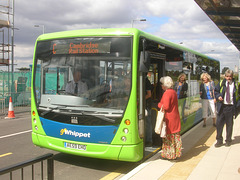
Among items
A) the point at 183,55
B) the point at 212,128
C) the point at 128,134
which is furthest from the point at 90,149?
the point at 212,128

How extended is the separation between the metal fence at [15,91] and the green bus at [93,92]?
32.8ft

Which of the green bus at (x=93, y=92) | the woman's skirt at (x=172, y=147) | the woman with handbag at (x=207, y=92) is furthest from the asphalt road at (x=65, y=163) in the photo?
the woman with handbag at (x=207, y=92)

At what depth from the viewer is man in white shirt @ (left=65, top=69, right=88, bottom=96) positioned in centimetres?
524

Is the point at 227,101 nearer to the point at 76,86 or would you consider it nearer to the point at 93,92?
the point at 93,92

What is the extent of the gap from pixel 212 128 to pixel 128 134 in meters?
5.33

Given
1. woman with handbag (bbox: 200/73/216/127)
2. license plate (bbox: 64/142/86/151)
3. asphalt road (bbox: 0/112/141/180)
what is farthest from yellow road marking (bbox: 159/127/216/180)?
woman with handbag (bbox: 200/73/216/127)

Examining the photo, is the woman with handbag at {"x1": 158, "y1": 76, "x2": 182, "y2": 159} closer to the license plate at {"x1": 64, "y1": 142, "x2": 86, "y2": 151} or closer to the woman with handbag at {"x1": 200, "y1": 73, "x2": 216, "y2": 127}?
the license plate at {"x1": 64, "y1": 142, "x2": 86, "y2": 151}

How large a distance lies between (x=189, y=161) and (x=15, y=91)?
1411cm

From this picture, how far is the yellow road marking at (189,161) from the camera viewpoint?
461 cm

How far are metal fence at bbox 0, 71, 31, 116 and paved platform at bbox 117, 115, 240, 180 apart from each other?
11.4 meters

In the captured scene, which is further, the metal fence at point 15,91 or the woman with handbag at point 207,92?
the metal fence at point 15,91

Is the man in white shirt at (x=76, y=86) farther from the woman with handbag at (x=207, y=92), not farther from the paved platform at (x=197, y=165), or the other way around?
the woman with handbag at (x=207, y=92)

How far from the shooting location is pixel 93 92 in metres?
5.16

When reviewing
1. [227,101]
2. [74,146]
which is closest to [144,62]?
[74,146]
